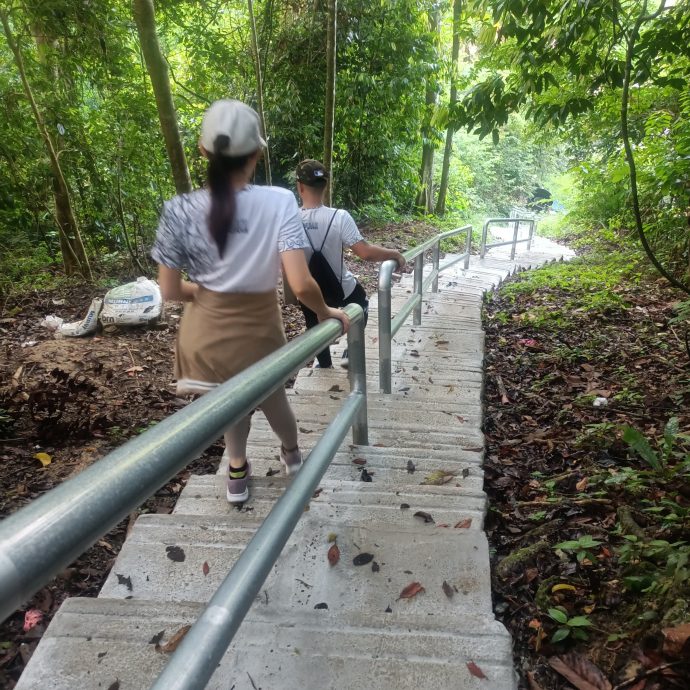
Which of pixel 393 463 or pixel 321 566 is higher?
pixel 321 566

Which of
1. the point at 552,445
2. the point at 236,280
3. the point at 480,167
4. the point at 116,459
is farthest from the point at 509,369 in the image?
the point at 480,167

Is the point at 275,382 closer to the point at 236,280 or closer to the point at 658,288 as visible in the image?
the point at 236,280

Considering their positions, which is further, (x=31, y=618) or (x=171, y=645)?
(x=31, y=618)

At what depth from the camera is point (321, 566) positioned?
167 cm

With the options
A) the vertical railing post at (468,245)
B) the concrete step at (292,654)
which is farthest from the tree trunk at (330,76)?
the concrete step at (292,654)

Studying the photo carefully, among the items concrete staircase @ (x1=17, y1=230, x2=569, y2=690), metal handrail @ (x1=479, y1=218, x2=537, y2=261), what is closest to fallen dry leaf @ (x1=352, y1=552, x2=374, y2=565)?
concrete staircase @ (x1=17, y1=230, x2=569, y2=690)

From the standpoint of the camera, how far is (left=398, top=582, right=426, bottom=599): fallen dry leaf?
61.9 inches

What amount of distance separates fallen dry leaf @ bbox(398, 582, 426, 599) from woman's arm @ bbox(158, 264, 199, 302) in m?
1.24

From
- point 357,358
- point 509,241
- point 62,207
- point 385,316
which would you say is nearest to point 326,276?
point 385,316

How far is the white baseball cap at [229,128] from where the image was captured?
65.2 inches

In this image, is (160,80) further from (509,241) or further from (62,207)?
(509,241)

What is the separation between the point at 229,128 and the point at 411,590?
5.18ft

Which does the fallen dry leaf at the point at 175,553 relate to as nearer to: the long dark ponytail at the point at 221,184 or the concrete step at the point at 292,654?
the concrete step at the point at 292,654

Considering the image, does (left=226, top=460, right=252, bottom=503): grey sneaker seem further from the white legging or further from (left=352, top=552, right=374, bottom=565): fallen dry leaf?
(left=352, top=552, right=374, bottom=565): fallen dry leaf
